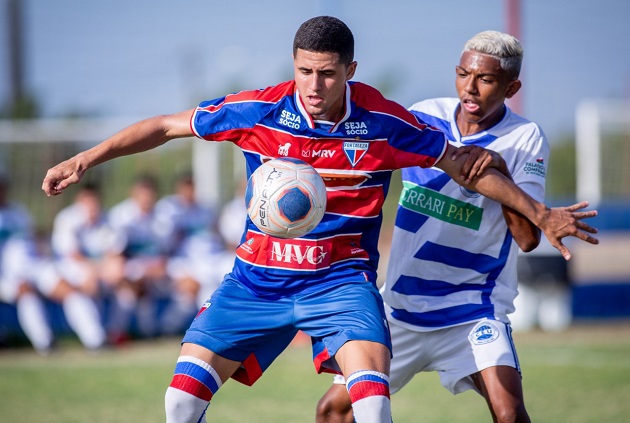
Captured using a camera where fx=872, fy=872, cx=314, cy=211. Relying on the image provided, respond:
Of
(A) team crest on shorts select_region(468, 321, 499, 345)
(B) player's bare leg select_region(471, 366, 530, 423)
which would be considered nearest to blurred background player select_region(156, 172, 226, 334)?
(A) team crest on shorts select_region(468, 321, 499, 345)

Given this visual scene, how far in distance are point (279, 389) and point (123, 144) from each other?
5231 mm

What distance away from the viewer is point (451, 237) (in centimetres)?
521

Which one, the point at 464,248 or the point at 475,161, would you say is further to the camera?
the point at 464,248

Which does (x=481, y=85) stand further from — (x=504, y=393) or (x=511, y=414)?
(x=511, y=414)

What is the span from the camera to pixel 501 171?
4.79 m

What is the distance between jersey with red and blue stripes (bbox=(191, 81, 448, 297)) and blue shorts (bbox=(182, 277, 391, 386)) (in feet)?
0.24

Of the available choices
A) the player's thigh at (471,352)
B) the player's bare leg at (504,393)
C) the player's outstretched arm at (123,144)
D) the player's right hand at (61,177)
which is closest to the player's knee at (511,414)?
the player's bare leg at (504,393)

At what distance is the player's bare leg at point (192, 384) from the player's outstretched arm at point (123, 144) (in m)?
1.10

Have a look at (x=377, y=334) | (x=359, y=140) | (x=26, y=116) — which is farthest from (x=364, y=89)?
(x=26, y=116)

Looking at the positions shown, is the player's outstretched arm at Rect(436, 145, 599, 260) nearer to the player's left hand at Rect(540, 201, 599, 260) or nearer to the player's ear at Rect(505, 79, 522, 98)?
the player's left hand at Rect(540, 201, 599, 260)

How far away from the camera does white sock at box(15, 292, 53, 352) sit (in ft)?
40.5

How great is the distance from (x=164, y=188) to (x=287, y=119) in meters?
11.7

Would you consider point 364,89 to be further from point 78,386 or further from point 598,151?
point 598,151

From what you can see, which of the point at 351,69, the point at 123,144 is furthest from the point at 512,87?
the point at 123,144
